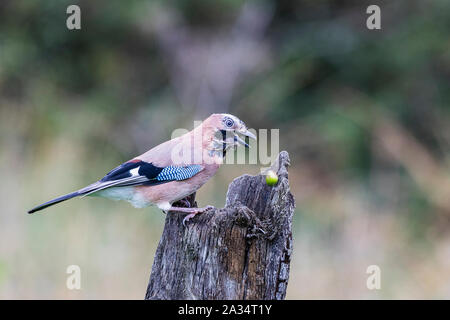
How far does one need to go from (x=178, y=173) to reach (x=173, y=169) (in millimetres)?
55

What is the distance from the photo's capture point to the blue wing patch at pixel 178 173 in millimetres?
4547

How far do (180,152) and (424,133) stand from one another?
9.86 m

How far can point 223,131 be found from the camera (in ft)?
15.5

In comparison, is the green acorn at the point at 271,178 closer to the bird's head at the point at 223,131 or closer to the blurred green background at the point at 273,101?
the bird's head at the point at 223,131

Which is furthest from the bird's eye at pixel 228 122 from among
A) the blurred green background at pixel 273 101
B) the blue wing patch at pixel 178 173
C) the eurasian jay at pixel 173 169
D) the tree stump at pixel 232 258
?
the blurred green background at pixel 273 101

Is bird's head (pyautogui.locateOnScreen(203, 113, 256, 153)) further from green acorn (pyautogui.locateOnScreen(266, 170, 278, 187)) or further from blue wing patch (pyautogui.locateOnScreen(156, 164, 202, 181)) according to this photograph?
green acorn (pyautogui.locateOnScreen(266, 170, 278, 187))

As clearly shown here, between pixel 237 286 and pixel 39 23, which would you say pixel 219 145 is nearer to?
pixel 237 286

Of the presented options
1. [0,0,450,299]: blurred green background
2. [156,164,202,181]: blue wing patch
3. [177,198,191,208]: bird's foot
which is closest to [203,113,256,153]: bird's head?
[156,164,202,181]: blue wing patch

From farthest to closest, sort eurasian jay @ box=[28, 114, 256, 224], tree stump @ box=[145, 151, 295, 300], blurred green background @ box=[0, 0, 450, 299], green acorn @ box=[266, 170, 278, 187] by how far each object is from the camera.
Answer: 1. blurred green background @ box=[0, 0, 450, 299]
2. eurasian jay @ box=[28, 114, 256, 224]
3. green acorn @ box=[266, 170, 278, 187]
4. tree stump @ box=[145, 151, 295, 300]

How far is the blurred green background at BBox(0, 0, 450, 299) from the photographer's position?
8.42 meters

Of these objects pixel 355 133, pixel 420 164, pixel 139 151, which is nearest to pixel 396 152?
pixel 420 164

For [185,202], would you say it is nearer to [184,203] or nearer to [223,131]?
[184,203]

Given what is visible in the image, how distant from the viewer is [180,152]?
465 centimetres

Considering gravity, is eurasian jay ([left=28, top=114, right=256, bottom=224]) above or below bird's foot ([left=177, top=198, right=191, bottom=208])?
above
